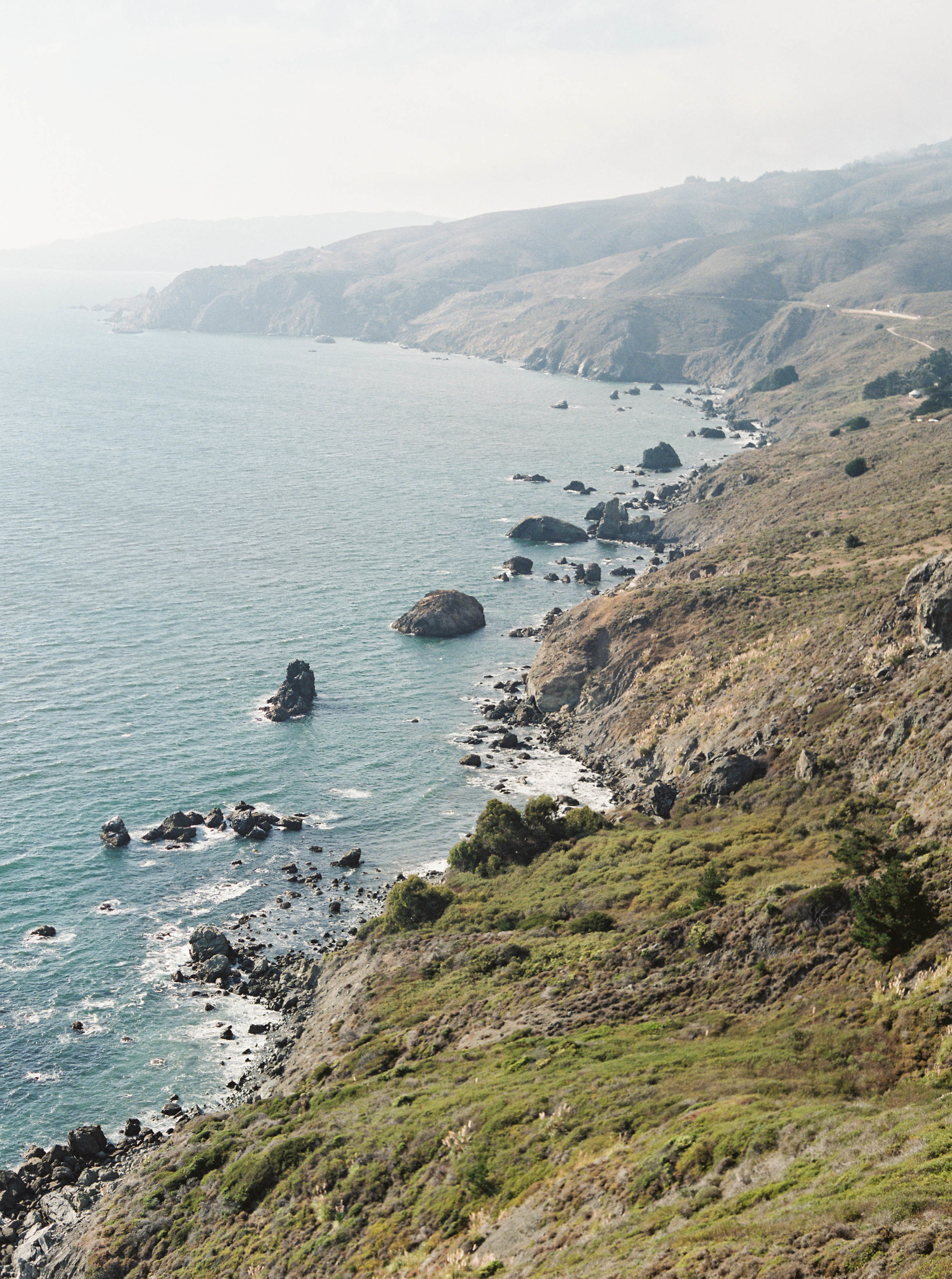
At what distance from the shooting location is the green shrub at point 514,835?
69.1m

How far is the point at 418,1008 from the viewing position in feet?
165

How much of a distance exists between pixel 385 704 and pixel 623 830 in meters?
38.0

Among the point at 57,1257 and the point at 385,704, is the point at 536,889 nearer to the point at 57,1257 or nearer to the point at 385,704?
the point at 57,1257

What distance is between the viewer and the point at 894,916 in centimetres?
3466

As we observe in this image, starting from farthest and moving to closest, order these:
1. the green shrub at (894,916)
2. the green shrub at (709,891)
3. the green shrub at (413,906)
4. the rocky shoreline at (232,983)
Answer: the green shrub at (413,906)
the green shrub at (709,891)
the rocky shoreline at (232,983)
the green shrub at (894,916)

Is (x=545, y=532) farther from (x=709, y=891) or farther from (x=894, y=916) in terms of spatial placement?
(x=894, y=916)

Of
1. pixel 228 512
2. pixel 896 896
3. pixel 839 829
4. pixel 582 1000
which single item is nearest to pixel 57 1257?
pixel 582 1000

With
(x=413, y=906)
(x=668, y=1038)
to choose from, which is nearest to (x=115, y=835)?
(x=413, y=906)

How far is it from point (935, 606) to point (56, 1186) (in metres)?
58.3

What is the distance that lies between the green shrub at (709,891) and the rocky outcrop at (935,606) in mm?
22818

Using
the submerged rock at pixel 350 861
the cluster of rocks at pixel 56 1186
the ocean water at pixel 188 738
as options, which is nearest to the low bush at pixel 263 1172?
the cluster of rocks at pixel 56 1186

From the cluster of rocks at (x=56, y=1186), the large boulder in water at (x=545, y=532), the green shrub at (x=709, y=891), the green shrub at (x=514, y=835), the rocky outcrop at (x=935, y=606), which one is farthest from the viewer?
the large boulder in water at (x=545, y=532)

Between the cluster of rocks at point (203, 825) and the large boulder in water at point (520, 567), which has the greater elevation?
the large boulder in water at point (520, 567)

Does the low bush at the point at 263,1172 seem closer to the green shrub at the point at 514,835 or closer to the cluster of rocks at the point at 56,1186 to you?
the cluster of rocks at the point at 56,1186
